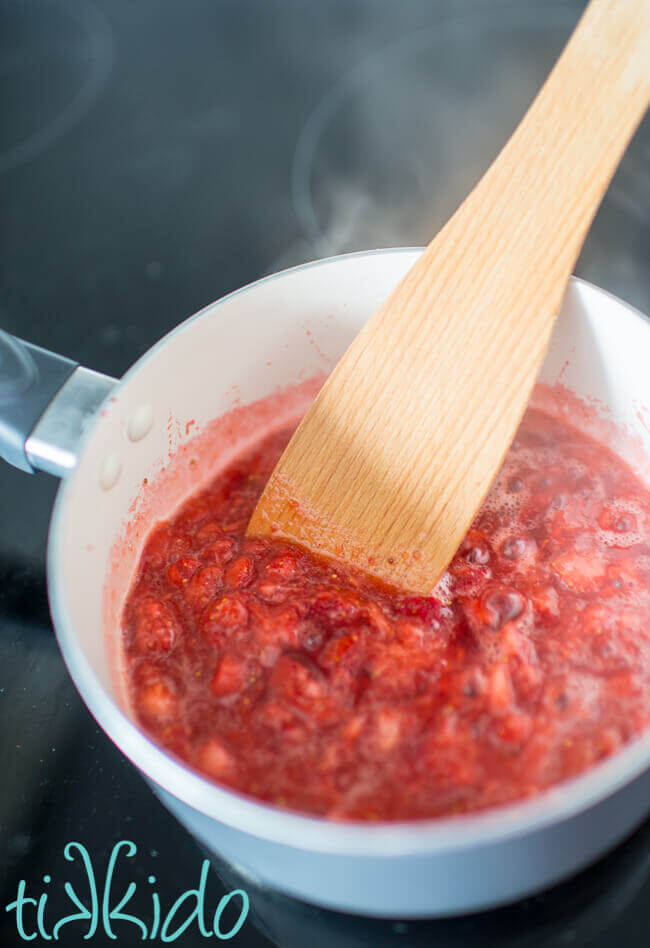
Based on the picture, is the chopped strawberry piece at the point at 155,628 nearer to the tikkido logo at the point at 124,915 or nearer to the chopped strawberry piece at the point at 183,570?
the chopped strawberry piece at the point at 183,570

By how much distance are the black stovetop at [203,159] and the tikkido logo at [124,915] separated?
0.20 metres

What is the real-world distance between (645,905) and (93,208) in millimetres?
1630

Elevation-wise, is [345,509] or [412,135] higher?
[412,135]

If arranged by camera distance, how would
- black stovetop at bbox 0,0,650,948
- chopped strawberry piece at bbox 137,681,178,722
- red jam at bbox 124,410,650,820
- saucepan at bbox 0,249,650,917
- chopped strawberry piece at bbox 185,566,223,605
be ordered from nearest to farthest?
saucepan at bbox 0,249,650,917 < red jam at bbox 124,410,650,820 < chopped strawberry piece at bbox 137,681,178,722 < chopped strawberry piece at bbox 185,566,223,605 < black stovetop at bbox 0,0,650,948

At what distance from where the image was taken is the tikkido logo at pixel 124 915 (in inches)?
42.1

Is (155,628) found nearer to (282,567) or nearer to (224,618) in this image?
(224,618)

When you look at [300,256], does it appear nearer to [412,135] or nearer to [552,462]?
[412,135]

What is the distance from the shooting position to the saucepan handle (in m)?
1.10

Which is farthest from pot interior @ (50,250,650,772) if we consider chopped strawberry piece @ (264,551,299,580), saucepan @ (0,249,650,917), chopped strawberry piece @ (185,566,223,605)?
chopped strawberry piece @ (264,551,299,580)

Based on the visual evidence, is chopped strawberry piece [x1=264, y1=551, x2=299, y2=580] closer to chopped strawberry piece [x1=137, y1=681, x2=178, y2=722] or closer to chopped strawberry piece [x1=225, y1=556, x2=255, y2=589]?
chopped strawberry piece [x1=225, y1=556, x2=255, y2=589]

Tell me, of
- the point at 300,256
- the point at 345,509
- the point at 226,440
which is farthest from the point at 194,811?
the point at 300,256

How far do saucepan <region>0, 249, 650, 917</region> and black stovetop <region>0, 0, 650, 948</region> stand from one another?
0.92 feet

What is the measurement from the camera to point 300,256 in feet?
5.71

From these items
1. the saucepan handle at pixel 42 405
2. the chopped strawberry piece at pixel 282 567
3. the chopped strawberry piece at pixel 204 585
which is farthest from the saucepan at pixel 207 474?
the chopped strawberry piece at pixel 282 567
